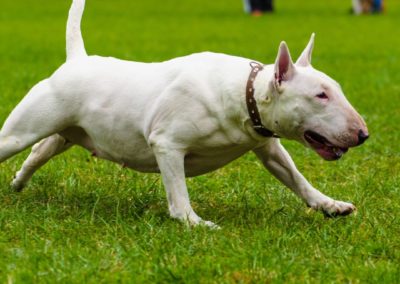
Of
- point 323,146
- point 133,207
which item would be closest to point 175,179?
point 133,207

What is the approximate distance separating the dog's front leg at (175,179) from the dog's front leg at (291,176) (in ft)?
1.93

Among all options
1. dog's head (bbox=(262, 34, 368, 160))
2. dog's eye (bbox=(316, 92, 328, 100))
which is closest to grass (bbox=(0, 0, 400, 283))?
dog's head (bbox=(262, 34, 368, 160))

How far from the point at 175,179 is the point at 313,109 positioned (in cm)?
83

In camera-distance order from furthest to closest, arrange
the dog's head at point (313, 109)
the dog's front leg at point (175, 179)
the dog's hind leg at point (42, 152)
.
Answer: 1. the dog's hind leg at point (42, 152)
2. the dog's front leg at point (175, 179)
3. the dog's head at point (313, 109)

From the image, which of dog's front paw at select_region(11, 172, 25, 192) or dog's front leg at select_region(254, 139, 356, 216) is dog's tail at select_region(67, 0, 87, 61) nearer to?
dog's front paw at select_region(11, 172, 25, 192)

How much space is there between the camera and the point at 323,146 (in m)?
5.17

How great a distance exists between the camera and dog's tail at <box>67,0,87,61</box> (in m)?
6.07

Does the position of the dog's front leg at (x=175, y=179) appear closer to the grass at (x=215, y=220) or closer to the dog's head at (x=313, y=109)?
the grass at (x=215, y=220)

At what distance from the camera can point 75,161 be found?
7.15m

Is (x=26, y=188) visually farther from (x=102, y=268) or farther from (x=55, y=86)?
(x=102, y=268)

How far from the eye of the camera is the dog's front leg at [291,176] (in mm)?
5707

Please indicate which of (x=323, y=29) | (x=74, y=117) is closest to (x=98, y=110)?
(x=74, y=117)

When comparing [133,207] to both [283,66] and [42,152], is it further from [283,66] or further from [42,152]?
[283,66]

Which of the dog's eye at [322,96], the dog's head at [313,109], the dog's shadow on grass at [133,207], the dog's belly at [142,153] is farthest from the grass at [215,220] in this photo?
the dog's eye at [322,96]
